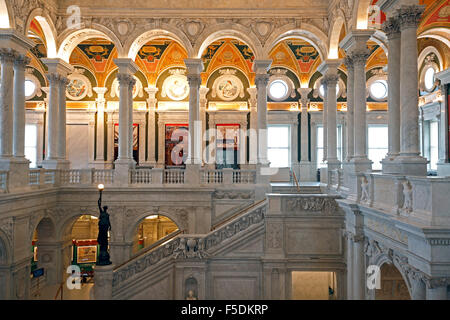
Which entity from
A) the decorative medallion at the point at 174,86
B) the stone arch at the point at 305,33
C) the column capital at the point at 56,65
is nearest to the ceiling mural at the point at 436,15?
the stone arch at the point at 305,33

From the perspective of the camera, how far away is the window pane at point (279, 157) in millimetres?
21312

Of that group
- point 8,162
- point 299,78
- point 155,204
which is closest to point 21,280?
point 8,162

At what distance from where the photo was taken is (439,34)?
51.2 feet

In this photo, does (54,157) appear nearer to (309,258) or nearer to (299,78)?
(309,258)

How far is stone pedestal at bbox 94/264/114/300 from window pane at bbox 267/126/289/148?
486 inches

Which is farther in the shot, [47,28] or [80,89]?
[80,89]

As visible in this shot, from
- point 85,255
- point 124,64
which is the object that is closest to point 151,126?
point 124,64

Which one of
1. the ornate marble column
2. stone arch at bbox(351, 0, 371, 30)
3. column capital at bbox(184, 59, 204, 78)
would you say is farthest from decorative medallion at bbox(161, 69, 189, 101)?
stone arch at bbox(351, 0, 371, 30)

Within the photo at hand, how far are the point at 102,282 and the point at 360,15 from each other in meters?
12.5

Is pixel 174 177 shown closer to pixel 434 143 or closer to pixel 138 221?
pixel 138 221

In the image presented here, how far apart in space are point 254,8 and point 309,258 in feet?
35.7

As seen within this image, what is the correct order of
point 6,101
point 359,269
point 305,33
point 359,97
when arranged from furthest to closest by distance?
point 305,33
point 6,101
point 359,97
point 359,269

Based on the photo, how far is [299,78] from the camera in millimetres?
21234

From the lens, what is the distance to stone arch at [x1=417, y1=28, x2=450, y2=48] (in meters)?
14.9
